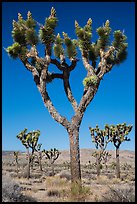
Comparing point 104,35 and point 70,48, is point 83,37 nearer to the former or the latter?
point 70,48

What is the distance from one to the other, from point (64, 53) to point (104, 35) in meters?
1.63

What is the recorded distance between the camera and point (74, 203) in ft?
30.2

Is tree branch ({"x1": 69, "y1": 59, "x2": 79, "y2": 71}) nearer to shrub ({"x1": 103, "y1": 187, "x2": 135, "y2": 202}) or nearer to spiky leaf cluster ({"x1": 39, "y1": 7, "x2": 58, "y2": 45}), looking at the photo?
spiky leaf cluster ({"x1": 39, "y1": 7, "x2": 58, "y2": 45})

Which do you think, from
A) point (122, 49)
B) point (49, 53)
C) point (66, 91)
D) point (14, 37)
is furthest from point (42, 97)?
point (122, 49)

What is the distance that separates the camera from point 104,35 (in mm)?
11539

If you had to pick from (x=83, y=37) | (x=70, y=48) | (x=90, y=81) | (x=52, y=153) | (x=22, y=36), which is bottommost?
(x=52, y=153)

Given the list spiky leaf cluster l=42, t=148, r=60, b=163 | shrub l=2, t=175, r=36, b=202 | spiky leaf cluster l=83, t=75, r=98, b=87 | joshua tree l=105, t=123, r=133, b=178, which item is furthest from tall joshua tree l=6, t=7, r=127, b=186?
spiky leaf cluster l=42, t=148, r=60, b=163

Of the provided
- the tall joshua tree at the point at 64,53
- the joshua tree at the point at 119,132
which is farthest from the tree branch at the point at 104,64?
the joshua tree at the point at 119,132

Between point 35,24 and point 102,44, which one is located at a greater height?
point 35,24

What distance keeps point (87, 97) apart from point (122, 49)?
8.45 feet

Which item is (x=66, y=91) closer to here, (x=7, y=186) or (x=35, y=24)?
(x=35, y=24)

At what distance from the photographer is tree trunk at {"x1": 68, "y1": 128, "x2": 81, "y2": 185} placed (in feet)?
33.9

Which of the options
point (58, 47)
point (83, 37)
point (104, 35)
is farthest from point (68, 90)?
point (104, 35)

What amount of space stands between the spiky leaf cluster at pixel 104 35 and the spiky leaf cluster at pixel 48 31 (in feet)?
5.47
